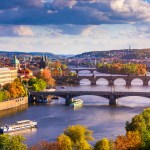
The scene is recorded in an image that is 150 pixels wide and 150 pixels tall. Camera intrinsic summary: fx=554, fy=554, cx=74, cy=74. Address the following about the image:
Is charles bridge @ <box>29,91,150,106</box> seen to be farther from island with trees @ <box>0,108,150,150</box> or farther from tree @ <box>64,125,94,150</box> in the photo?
tree @ <box>64,125,94,150</box>

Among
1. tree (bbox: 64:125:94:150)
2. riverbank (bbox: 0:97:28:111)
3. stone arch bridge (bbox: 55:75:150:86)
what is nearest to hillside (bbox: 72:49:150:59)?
stone arch bridge (bbox: 55:75:150:86)

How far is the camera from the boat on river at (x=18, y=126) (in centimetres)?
2745

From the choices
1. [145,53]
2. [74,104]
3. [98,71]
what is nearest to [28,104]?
[74,104]

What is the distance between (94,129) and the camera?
2688 cm

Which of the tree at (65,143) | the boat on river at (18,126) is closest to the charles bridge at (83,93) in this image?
the boat on river at (18,126)

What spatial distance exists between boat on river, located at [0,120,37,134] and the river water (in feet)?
1.24

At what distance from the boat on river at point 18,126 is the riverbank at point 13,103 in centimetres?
766

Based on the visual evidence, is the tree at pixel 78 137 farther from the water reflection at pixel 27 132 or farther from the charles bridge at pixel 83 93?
the charles bridge at pixel 83 93

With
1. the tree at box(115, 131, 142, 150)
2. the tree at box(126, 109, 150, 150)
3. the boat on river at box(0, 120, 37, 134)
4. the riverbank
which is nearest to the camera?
the tree at box(115, 131, 142, 150)

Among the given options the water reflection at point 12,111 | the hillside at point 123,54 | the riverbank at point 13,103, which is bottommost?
the water reflection at point 12,111

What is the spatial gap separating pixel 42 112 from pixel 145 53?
104 metres

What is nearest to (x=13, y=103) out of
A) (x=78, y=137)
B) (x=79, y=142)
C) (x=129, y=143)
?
(x=78, y=137)

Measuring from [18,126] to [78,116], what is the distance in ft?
16.3

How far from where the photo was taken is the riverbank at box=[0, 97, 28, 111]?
36188 mm
